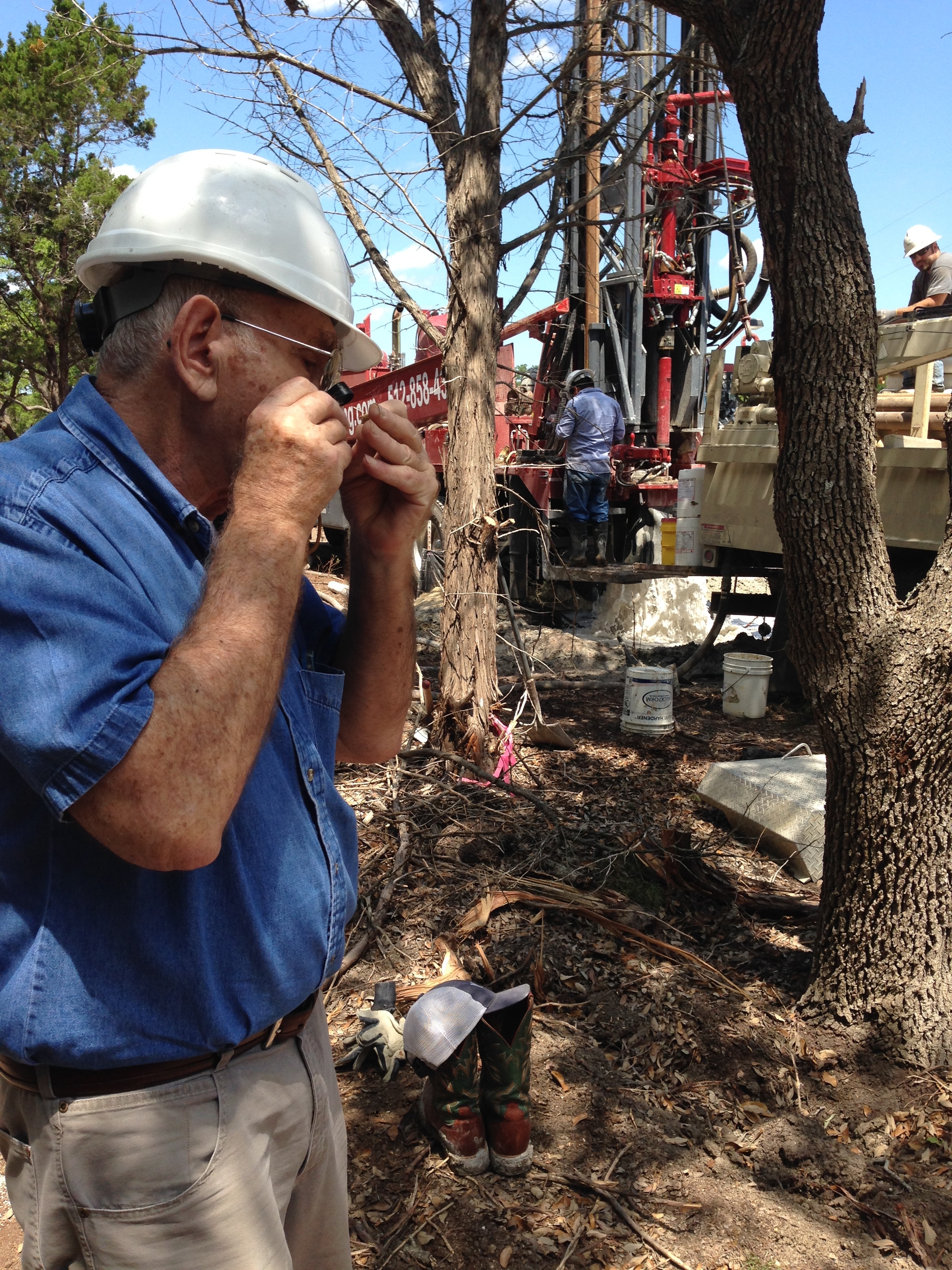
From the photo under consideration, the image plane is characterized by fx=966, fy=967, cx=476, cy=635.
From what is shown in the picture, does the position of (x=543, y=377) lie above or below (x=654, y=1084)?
above

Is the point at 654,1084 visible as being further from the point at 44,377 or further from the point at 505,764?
the point at 44,377

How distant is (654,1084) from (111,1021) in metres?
2.28

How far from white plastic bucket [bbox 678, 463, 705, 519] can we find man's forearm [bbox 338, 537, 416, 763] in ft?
23.6

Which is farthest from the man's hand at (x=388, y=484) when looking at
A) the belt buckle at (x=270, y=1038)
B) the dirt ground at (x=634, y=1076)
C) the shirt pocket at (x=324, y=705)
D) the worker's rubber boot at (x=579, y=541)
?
the worker's rubber boot at (x=579, y=541)

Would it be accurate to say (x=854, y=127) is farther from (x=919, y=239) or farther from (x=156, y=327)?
(x=919, y=239)

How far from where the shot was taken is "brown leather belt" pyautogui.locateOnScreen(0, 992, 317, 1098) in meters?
1.10

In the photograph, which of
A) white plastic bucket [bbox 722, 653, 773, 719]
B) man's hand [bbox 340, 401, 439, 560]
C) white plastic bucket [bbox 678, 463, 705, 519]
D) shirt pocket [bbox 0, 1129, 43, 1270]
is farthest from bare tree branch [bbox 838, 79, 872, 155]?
white plastic bucket [bbox 678, 463, 705, 519]

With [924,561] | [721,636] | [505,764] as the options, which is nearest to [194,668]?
[505,764]

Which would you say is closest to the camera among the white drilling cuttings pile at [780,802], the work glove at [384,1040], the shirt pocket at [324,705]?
the shirt pocket at [324,705]

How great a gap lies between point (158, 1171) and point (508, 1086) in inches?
66.4

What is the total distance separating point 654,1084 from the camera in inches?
115

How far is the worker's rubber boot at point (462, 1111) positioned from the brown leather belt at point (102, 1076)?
5.10 feet

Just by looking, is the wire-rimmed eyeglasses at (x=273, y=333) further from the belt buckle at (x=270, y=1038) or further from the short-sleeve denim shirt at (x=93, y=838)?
the belt buckle at (x=270, y=1038)

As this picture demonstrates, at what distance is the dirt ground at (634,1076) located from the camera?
239cm
